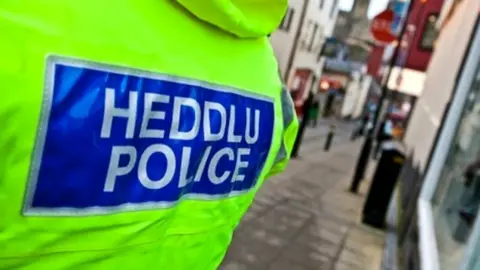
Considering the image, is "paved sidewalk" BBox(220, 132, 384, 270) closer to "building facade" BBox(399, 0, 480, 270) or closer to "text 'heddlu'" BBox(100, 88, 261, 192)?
"building facade" BBox(399, 0, 480, 270)

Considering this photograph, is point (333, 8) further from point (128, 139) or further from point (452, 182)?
Result: point (128, 139)

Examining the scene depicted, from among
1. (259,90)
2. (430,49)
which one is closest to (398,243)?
(259,90)

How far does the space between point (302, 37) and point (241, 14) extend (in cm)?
2378

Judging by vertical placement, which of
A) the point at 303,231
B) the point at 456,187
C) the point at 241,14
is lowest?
the point at 303,231

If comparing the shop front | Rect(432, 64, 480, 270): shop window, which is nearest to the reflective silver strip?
the shop front

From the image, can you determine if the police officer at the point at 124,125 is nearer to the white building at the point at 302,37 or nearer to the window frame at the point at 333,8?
the white building at the point at 302,37

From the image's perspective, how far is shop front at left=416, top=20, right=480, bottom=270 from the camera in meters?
4.20

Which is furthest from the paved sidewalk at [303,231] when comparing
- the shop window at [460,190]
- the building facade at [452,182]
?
the shop window at [460,190]

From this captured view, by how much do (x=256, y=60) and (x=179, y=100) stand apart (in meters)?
0.41

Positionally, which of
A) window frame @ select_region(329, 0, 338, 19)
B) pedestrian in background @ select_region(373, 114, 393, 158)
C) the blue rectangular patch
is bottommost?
pedestrian in background @ select_region(373, 114, 393, 158)

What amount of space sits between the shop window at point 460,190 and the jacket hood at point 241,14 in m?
3.07

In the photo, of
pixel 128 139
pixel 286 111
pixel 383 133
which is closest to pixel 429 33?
pixel 383 133

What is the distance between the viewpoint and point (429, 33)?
18047mm

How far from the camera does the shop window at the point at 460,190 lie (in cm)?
430
